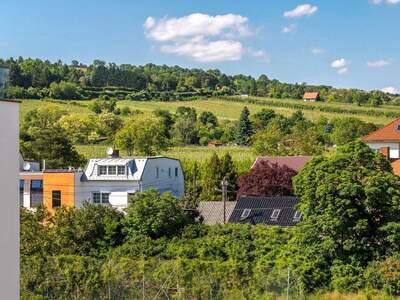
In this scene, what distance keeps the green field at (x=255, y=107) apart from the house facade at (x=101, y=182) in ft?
154

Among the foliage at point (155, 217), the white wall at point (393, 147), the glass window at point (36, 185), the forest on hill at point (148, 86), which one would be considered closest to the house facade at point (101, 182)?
the glass window at point (36, 185)

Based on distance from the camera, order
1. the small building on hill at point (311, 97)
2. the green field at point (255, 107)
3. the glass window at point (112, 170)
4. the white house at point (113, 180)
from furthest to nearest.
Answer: the small building on hill at point (311, 97)
the green field at point (255, 107)
the glass window at point (112, 170)
the white house at point (113, 180)

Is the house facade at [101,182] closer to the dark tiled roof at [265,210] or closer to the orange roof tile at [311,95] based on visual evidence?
the dark tiled roof at [265,210]

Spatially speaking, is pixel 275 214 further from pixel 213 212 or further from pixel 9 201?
pixel 9 201

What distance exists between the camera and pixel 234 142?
76875 mm

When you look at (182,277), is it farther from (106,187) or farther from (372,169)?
(106,187)

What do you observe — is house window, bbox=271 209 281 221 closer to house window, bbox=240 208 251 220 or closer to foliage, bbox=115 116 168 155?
house window, bbox=240 208 251 220

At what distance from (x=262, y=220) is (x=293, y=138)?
81.8ft

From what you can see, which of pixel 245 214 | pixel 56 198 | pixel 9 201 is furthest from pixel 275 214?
pixel 9 201

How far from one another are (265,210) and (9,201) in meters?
20.6

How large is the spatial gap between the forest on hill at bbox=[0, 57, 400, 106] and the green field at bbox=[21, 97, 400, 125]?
10.1 feet

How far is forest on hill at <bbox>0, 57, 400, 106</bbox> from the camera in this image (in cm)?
9200

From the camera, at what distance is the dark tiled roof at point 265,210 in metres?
27.0

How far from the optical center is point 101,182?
34469 mm
